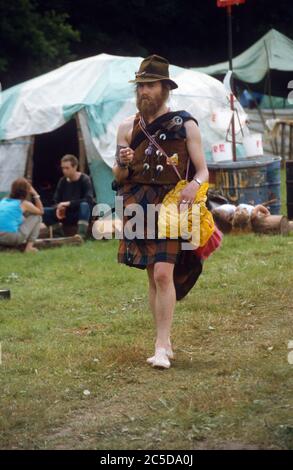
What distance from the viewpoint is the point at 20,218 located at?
12758 millimetres

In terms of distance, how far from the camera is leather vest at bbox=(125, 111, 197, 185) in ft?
20.5

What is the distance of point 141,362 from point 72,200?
734 centimetres

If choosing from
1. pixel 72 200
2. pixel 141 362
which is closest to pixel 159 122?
pixel 141 362

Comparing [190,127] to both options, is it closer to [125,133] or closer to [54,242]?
[125,133]

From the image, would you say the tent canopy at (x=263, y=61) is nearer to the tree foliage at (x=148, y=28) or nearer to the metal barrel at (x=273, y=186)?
the tree foliage at (x=148, y=28)

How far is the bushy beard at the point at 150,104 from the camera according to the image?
6.28 m

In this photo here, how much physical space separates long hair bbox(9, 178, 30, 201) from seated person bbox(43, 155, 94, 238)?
2.60 feet

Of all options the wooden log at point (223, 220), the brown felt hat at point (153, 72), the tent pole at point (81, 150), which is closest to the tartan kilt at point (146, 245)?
the brown felt hat at point (153, 72)

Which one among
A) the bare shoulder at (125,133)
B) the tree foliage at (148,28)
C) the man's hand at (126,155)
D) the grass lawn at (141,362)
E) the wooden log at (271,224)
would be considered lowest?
the grass lawn at (141,362)

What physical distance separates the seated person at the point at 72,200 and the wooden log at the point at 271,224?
2472 mm
